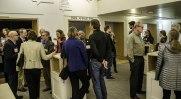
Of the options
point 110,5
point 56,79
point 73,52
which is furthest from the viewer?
point 110,5

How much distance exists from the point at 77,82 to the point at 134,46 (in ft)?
4.41

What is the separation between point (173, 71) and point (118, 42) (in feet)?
26.1

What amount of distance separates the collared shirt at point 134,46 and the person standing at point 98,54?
2.05 feet

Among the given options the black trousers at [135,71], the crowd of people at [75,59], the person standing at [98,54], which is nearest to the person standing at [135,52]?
the black trousers at [135,71]

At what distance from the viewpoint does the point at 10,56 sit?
4.68 m

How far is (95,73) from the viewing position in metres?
4.23

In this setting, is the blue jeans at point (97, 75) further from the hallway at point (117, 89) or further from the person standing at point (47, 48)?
the person standing at point (47, 48)

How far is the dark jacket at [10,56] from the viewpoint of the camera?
4.66 m

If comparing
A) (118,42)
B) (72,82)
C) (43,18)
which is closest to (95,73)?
(72,82)

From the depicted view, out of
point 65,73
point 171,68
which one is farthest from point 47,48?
point 171,68

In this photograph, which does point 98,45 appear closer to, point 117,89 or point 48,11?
point 117,89

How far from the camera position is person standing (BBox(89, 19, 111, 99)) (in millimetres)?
4152

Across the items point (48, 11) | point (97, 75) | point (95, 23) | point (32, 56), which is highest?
point (48, 11)

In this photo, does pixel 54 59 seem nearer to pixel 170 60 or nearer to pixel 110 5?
pixel 170 60
